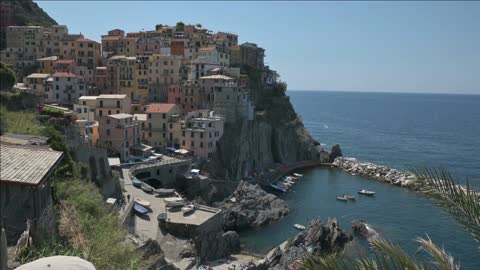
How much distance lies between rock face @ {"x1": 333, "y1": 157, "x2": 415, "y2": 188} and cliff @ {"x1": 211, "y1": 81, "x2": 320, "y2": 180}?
233 inches

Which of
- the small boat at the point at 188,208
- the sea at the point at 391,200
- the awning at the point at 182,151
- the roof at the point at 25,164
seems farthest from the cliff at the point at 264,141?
the roof at the point at 25,164

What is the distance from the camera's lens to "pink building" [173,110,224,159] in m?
61.9

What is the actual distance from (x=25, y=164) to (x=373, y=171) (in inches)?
2655

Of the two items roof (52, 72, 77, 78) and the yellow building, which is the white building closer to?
roof (52, 72, 77, 78)

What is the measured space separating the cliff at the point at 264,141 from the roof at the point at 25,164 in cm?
4628

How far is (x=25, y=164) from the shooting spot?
14.3m

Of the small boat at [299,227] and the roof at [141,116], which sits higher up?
the roof at [141,116]

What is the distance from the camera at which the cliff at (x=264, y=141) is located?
216 feet

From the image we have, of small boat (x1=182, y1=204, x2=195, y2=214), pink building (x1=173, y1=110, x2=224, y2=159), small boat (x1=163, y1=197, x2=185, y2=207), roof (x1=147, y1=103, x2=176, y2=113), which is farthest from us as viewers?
roof (x1=147, y1=103, x2=176, y2=113)

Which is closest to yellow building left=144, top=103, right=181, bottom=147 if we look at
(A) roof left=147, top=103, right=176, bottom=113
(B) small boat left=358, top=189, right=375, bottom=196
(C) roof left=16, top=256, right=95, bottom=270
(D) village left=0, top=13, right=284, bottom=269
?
(A) roof left=147, top=103, right=176, bottom=113

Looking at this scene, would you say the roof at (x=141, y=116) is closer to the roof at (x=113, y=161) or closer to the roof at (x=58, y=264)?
the roof at (x=113, y=161)

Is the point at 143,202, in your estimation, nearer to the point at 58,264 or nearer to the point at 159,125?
the point at 159,125

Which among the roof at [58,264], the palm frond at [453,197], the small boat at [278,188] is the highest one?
the palm frond at [453,197]

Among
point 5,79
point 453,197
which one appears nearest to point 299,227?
point 5,79
